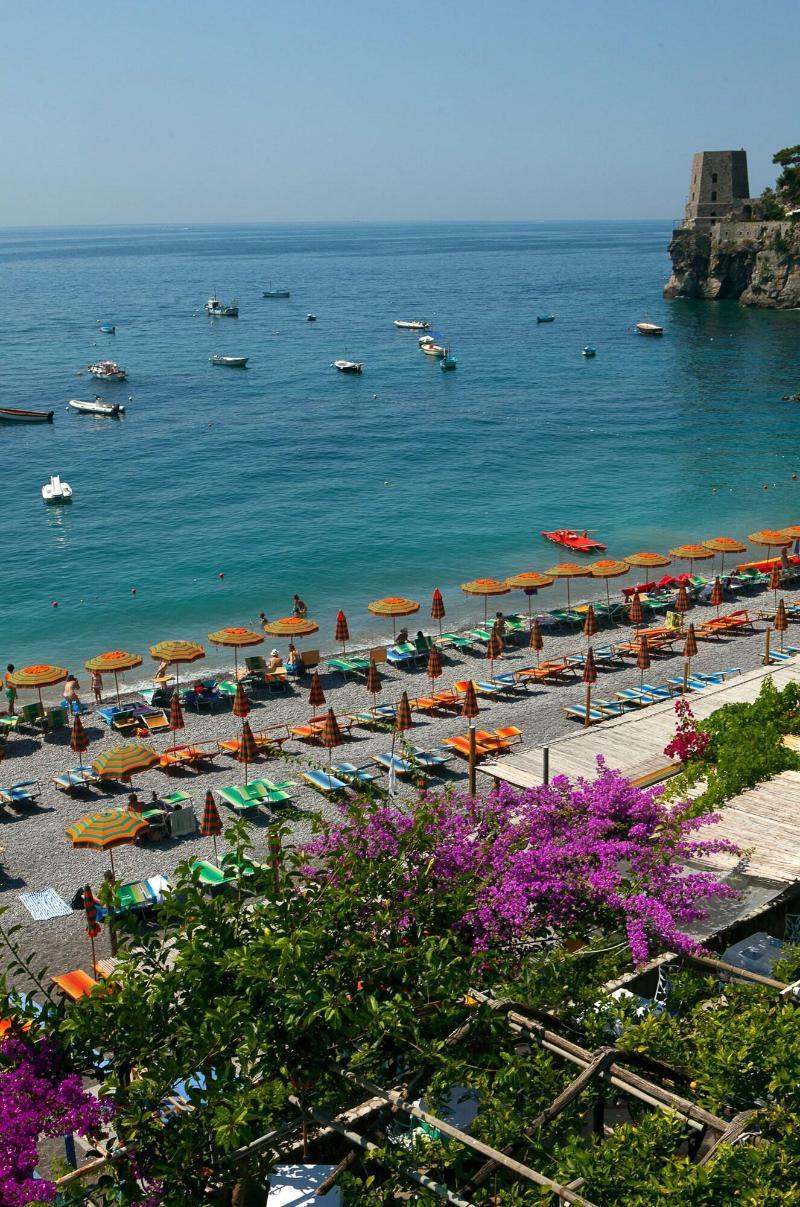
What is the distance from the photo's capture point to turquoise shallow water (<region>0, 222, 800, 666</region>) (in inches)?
1427

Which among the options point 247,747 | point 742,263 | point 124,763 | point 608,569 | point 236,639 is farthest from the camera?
point 742,263

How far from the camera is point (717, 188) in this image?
11488 centimetres

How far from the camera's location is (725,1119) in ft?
21.8

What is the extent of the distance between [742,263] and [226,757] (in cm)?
10468

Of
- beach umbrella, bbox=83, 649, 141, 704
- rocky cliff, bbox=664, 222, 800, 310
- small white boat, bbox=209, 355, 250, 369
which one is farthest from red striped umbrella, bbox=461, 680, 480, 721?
rocky cliff, bbox=664, 222, 800, 310

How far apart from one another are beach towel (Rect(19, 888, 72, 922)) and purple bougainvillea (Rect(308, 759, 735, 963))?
7585 mm

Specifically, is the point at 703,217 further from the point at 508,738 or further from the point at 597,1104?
the point at 597,1104

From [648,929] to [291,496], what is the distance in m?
40.9

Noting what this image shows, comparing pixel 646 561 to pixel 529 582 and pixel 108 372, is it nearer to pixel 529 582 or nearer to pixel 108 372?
pixel 529 582

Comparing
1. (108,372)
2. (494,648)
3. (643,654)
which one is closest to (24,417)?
(108,372)

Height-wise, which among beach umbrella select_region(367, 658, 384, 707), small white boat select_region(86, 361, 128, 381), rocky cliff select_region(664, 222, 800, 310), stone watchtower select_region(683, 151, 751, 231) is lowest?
beach umbrella select_region(367, 658, 384, 707)

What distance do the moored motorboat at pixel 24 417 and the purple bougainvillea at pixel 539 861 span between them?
203 ft

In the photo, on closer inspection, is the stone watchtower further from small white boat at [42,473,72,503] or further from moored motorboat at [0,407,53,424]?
small white boat at [42,473,72,503]

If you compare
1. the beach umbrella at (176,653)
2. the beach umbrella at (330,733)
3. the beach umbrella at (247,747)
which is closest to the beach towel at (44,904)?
the beach umbrella at (247,747)
